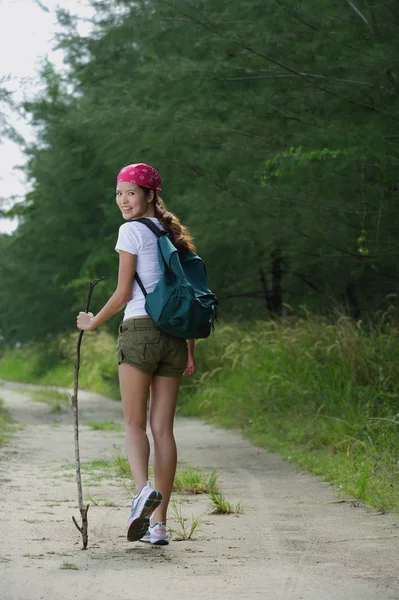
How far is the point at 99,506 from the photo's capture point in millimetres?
6828

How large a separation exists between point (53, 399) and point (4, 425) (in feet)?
20.0

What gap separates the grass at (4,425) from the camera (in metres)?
11.6

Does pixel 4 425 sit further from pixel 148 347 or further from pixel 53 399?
pixel 148 347

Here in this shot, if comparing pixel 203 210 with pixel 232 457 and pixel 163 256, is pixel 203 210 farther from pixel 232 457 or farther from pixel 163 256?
pixel 163 256

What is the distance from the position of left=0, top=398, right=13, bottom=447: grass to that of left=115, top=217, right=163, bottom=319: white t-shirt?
6075 millimetres

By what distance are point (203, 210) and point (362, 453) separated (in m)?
3.97

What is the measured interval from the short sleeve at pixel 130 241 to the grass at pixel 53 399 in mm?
12125

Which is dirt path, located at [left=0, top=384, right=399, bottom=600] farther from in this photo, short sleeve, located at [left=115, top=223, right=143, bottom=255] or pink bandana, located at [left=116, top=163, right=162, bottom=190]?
pink bandana, located at [left=116, top=163, right=162, bottom=190]

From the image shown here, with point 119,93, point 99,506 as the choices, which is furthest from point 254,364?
→ point 99,506

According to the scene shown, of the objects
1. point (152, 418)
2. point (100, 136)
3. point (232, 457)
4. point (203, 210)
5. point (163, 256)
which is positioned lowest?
point (232, 457)

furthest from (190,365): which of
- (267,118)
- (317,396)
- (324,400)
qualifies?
(317,396)

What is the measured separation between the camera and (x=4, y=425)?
13570mm

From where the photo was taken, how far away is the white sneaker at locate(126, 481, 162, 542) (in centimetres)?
506

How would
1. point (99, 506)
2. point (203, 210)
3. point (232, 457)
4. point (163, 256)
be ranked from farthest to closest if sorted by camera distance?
1. point (203, 210)
2. point (232, 457)
3. point (99, 506)
4. point (163, 256)
